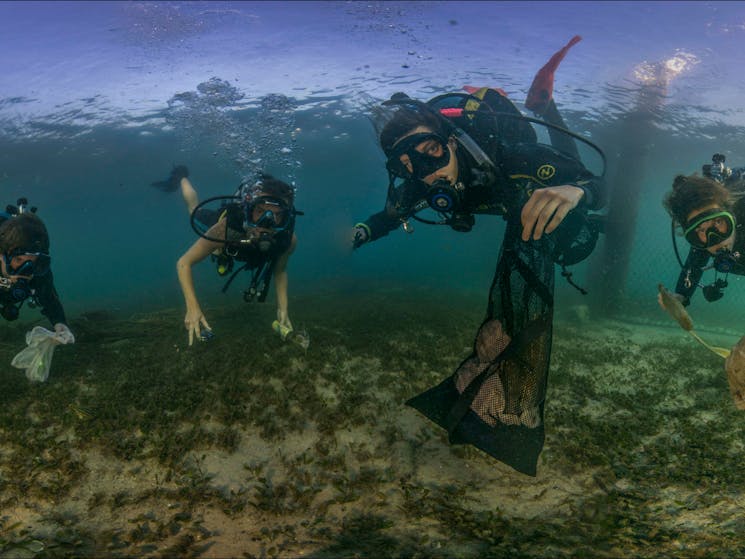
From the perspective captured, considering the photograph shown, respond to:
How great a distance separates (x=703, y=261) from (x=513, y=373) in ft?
16.4

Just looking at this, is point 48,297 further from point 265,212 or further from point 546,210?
point 546,210

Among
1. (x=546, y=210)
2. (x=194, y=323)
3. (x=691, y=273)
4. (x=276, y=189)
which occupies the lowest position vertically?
(x=194, y=323)

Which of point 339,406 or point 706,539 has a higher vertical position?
point 706,539

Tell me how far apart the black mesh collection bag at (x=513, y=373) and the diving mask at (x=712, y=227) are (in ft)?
10.5

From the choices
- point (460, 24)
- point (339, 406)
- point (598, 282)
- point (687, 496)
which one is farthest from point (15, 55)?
point (598, 282)

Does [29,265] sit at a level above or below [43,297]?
above

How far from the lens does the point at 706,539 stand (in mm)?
3328

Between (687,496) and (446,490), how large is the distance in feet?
8.03

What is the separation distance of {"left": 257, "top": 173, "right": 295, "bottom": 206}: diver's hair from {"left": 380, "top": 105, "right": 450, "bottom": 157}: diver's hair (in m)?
2.37

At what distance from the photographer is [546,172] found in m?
3.74

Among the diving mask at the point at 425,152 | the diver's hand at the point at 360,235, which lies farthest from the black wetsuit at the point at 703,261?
A: the diver's hand at the point at 360,235

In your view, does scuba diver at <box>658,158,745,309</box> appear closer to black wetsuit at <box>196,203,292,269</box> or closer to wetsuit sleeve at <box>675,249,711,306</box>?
wetsuit sleeve at <box>675,249,711,306</box>

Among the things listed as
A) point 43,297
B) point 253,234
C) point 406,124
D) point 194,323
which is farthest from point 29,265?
point 406,124

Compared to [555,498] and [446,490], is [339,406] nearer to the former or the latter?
[446,490]
